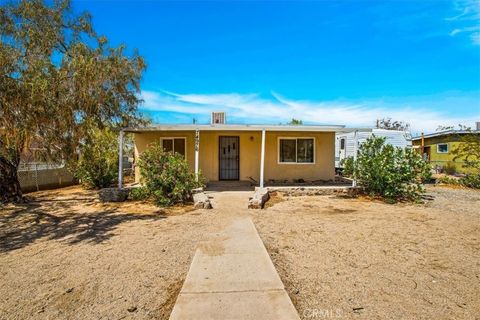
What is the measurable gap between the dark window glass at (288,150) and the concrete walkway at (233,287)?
8254mm

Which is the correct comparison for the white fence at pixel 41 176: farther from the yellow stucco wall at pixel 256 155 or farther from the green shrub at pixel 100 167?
the yellow stucco wall at pixel 256 155

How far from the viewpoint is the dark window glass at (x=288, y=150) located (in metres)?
12.8

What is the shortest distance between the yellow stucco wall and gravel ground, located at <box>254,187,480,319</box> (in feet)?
15.5

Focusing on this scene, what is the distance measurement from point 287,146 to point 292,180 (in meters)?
1.53

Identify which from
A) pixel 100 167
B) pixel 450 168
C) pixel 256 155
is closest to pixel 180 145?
pixel 256 155

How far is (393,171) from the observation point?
951 cm

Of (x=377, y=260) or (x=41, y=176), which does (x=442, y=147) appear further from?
(x=41, y=176)

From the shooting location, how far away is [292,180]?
12.8 meters

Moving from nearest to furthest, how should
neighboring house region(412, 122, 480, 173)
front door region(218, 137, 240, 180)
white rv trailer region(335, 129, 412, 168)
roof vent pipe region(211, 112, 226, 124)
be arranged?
front door region(218, 137, 240, 180)
roof vent pipe region(211, 112, 226, 124)
white rv trailer region(335, 129, 412, 168)
neighboring house region(412, 122, 480, 173)


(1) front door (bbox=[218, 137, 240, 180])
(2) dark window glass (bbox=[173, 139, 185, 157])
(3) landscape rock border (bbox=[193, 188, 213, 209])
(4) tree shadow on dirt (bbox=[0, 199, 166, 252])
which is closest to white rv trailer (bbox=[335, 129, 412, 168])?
(1) front door (bbox=[218, 137, 240, 180])

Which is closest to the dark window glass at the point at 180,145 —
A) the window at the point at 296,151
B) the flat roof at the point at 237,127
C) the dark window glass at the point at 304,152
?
the flat roof at the point at 237,127

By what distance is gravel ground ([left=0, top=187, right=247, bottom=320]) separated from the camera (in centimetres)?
310

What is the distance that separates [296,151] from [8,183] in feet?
35.1

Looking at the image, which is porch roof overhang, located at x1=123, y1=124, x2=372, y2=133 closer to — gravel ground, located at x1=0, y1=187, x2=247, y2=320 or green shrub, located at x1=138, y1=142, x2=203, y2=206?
green shrub, located at x1=138, y1=142, x2=203, y2=206
